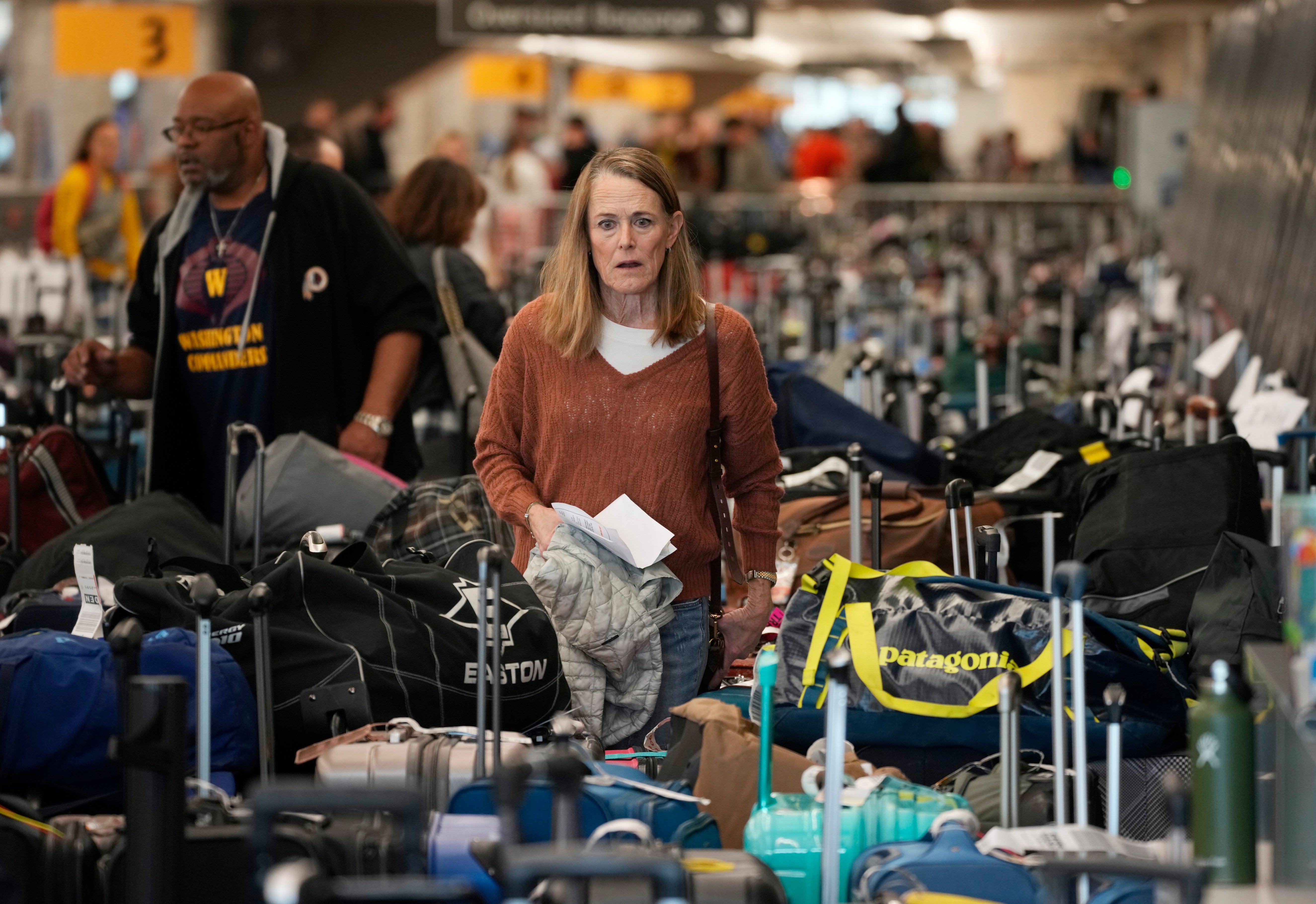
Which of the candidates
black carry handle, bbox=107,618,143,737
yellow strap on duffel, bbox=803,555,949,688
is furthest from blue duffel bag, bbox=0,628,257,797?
yellow strap on duffel, bbox=803,555,949,688

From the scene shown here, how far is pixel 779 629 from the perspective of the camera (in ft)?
10.8

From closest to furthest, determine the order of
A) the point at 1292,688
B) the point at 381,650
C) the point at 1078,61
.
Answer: the point at 1292,688 → the point at 381,650 → the point at 1078,61

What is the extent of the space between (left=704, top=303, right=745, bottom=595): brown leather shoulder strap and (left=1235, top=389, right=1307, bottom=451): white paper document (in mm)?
2123

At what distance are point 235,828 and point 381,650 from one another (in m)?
0.82

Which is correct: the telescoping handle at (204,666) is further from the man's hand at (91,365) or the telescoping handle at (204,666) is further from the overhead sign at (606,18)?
the overhead sign at (606,18)

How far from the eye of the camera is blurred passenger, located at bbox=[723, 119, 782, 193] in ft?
61.9

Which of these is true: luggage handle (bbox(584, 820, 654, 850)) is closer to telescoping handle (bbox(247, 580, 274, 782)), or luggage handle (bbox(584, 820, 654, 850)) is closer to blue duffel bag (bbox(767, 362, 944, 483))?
telescoping handle (bbox(247, 580, 274, 782))

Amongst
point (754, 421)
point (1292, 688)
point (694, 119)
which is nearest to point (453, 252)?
point (754, 421)

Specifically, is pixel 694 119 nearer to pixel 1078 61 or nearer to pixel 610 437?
pixel 1078 61

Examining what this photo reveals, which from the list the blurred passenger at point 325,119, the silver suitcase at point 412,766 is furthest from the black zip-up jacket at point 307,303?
the blurred passenger at point 325,119

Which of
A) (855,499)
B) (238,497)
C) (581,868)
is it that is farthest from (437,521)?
(581,868)

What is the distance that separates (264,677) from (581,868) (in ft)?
3.88

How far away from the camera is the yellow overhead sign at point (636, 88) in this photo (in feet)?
102

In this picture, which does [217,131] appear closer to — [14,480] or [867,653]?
[14,480]
